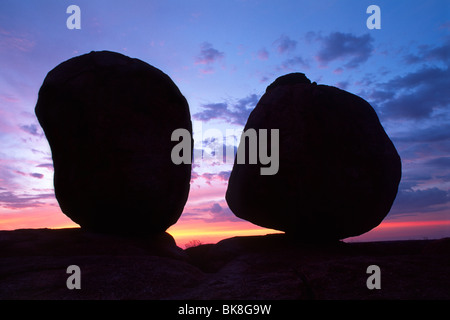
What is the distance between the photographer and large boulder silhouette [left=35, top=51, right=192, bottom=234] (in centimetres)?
621

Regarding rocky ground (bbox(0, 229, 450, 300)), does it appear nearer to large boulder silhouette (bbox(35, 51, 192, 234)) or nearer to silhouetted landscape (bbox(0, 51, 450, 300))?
silhouetted landscape (bbox(0, 51, 450, 300))

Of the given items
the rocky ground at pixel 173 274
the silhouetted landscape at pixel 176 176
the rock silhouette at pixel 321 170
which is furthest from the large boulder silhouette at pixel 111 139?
the rock silhouette at pixel 321 170

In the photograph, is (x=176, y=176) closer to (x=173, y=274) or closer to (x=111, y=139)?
(x=111, y=139)

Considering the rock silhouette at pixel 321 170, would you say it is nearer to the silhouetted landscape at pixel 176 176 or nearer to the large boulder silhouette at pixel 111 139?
the silhouetted landscape at pixel 176 176

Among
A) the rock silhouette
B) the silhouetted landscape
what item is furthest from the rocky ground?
the rock silhouette

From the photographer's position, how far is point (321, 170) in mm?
6715

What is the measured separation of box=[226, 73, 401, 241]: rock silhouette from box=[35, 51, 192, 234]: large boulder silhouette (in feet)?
6.29

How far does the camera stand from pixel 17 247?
17.9 feet

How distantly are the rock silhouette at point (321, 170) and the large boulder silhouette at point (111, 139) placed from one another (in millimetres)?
1917

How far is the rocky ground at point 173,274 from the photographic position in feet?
11.8

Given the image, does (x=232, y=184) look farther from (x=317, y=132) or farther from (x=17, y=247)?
(x=17, y=247)

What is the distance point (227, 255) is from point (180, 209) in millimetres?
1378

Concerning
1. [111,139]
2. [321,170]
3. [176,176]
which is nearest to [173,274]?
[176,176]

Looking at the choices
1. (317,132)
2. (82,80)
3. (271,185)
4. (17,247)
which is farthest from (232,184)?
(17,247)
